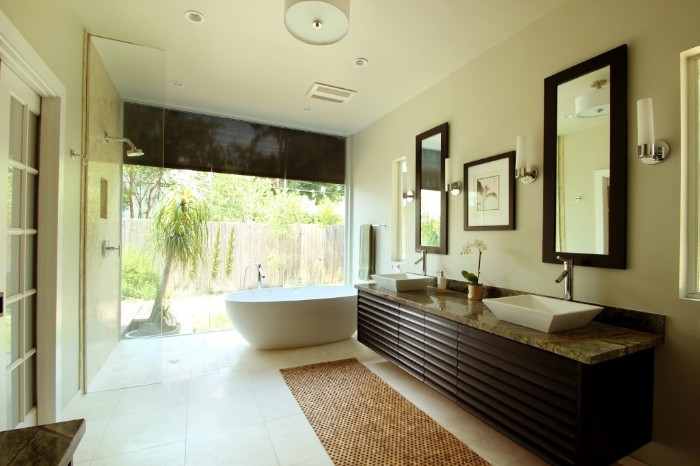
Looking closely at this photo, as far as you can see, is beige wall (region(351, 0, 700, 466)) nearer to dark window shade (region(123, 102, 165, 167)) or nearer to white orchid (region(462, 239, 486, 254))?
white orchid (region(462, 239, 486, 254))

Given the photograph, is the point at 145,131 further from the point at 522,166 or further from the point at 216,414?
the point at 522,166

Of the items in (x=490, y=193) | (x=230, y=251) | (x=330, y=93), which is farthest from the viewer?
(x=230, y=251)

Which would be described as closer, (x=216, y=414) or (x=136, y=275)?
(x=216, y=414)

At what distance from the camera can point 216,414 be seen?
2.28 meters

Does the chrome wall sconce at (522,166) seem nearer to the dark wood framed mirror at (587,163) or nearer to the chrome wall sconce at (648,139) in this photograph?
the dark wood framed mirror at (587,163)

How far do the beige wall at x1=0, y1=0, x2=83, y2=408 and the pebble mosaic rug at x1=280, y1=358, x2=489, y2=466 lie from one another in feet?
5.07

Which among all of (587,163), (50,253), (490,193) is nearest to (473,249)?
(490,193)

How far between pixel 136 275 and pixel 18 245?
1.20 m

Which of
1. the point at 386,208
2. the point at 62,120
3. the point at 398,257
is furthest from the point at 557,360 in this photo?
the point at 62,120

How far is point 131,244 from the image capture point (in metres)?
3.03

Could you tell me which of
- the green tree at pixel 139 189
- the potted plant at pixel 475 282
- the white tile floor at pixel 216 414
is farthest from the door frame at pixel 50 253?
the potted plant at pixel 475 282

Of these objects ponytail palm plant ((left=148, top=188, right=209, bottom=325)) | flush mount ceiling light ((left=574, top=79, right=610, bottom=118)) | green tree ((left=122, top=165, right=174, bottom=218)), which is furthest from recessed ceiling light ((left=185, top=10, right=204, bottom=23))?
flush mount ceiling light ((left=574, top=79, right=610, bottom=118))

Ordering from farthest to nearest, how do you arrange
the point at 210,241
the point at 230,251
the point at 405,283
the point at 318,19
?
1. the point at 230,251
2. the point at 210,241
3. the point at 405,283
4. the point at 318,19

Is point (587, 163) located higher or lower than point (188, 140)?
lower
